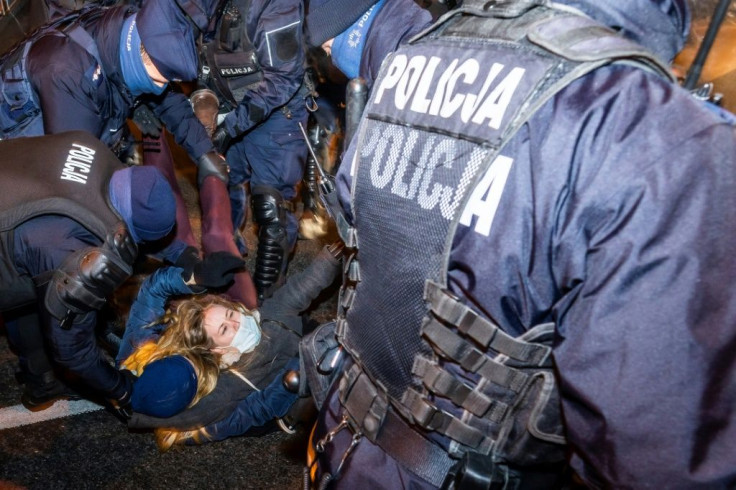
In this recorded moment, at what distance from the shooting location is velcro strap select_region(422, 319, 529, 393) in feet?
3.36

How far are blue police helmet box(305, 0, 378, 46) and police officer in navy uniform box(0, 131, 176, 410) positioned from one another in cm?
114

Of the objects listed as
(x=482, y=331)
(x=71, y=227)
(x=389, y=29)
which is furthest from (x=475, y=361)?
(x=71, y=227)

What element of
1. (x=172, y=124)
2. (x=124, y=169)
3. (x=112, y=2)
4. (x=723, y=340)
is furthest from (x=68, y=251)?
(x=723, y=340)

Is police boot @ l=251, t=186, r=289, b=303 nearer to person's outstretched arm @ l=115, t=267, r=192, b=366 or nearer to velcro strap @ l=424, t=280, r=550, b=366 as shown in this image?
person's outstretched arm @ l=115, t=267, r=192, b=366

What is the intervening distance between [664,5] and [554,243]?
43 centimetres

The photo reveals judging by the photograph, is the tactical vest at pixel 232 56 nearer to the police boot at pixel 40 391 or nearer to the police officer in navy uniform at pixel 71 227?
the police officer in navy uniform at pixel 71 227

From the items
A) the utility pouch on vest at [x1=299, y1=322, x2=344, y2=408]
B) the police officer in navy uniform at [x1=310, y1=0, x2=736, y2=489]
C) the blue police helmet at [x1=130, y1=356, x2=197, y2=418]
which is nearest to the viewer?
the police officer in navy uniform at [x1=310, y1=0, x2=736, y2=489]

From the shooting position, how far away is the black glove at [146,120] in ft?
12.1

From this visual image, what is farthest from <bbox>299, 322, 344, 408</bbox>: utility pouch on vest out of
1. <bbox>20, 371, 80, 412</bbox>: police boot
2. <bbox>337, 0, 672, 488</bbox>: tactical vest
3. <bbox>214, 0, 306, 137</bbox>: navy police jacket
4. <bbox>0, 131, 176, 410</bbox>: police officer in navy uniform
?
<bbox>214, 0, 306, 137</bbox>: navy police jacket

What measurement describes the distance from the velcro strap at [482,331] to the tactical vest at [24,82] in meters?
2.67

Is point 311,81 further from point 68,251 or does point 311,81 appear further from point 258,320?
point 68,251

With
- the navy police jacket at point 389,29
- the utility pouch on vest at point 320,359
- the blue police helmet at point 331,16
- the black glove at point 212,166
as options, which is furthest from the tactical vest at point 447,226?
the black glove at point 212,166

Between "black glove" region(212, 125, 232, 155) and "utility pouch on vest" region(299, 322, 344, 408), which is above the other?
"utility pouch on vest" region(299, 322, 344, 408)

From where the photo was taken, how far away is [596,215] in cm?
79
